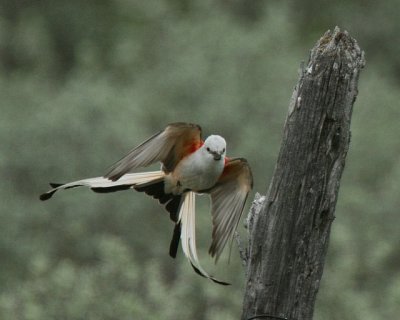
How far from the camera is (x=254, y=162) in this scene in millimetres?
12273

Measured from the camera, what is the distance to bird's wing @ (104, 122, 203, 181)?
602cm

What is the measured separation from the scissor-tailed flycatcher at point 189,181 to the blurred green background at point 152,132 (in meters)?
2.58

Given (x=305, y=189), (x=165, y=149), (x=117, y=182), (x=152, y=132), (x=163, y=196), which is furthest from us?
(x=152, y=132)

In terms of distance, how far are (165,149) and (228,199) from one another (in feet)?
1.40

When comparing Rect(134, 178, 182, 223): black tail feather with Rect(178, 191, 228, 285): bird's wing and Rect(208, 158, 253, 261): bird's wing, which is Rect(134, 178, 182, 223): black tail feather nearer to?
Rect(178, 191, 228, 285): bird's wing

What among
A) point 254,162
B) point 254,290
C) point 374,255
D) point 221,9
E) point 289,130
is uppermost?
point 221,9

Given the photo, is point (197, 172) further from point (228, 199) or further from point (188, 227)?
point (188, 227)

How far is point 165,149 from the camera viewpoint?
21.2ft

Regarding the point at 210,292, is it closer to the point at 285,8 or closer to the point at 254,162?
the point at 254,162

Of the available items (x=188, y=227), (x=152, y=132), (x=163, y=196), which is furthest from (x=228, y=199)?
(x=152, y=132)

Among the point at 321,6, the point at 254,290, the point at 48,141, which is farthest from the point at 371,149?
the point at 254,290

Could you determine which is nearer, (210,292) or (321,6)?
(210,292)

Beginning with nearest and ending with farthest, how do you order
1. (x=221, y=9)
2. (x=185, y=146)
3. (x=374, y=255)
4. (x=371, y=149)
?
(x=185, y=146), (x=374, y=255), (x=371, y=149), (x=221, y=9)

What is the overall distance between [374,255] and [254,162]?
1781mm
